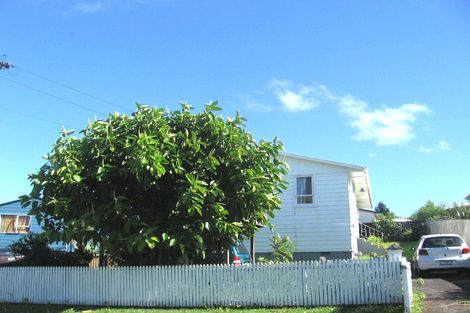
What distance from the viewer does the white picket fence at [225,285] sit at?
10508 mm

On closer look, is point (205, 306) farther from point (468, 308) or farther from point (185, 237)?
point (468, 308)

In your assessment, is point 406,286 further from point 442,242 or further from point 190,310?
point 442,242

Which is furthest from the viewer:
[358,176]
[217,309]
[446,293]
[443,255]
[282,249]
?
[358,176]

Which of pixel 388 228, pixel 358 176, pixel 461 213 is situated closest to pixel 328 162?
pixel 358 176

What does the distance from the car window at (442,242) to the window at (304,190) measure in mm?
5835

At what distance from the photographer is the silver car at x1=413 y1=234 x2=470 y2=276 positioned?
613 inches

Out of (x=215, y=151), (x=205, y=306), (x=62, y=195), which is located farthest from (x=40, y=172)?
(x=205, y=306)

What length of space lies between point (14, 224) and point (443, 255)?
26.3 meters

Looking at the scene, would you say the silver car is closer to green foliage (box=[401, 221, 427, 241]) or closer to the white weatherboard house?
the white weatherboard house

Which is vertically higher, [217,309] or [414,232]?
[414,232]

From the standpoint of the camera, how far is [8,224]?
103ft

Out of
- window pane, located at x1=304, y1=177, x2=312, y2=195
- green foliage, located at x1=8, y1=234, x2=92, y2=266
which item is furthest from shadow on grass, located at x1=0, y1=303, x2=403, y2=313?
window pane, located at x1=304, y1=177, x2=312, y2=195

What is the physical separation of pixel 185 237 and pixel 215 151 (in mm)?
2308

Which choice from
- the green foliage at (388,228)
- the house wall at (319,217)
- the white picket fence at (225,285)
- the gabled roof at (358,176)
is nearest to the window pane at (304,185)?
the house wall at (319,217)
